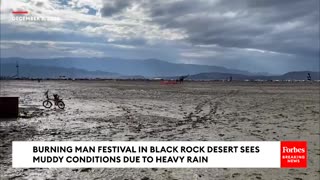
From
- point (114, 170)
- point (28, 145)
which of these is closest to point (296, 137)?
point (114, 170)

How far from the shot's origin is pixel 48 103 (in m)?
28.7

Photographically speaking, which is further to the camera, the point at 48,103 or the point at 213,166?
the point at 48,103

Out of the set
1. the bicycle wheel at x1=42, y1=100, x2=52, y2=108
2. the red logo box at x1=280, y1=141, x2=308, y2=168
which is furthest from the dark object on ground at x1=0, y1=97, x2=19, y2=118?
the red logo box at x1=280, y1=141, x2=308, y2=168

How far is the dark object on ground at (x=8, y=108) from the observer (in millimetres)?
21753

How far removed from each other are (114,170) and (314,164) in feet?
17.8

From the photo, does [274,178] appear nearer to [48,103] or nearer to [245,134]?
[245,134]

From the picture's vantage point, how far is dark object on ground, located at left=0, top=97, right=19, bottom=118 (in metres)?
21.8

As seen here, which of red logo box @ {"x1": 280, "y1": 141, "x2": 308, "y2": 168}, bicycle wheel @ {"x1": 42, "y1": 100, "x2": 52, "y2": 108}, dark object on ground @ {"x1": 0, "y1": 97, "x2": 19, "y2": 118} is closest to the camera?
red logo box @ {"x1": 280, "y1": 141, "x2": 308, "y2": 168}

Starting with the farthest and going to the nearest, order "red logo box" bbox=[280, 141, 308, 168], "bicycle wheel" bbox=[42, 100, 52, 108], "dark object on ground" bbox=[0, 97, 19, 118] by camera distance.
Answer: "bicycle wheel" bbox=[42, 100, 52, 108] → "dark object on ground" bbox=[0, 97, 19, 118] → "red logo box" bbox=[280, 141, 308, 168]

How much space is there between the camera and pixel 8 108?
21.8 meters

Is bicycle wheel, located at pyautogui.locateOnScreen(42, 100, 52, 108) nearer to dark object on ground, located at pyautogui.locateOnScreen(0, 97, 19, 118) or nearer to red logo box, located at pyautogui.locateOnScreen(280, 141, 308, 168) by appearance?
dark object on ground, located at pyautogui.locateOnScreen(0, 97, 19, 118)

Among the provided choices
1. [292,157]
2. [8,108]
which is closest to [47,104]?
[8,108]

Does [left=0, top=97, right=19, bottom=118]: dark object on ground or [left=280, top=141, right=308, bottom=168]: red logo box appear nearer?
[left=280, top=141, right=308, bottom=168]: red logo box

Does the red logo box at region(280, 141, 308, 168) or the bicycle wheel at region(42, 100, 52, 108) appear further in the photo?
the bicycle wheel at region(42, 100, 52, 108)
